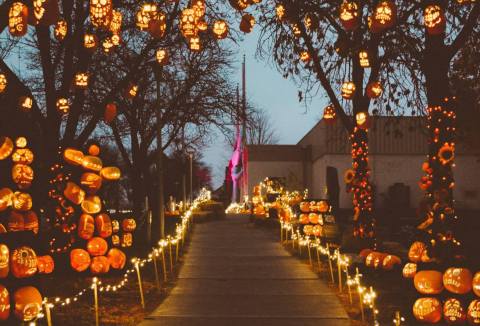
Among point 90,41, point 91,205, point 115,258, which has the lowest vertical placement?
point 115,258

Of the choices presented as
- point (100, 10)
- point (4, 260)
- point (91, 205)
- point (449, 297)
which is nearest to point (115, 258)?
point (91, 205)

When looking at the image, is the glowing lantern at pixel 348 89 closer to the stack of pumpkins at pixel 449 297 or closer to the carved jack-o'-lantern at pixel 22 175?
the carved jack-o'-lantern at pixel 22 175

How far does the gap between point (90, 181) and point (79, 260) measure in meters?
1.48

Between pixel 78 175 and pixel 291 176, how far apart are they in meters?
36.1

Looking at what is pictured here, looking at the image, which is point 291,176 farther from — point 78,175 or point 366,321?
point 366,321

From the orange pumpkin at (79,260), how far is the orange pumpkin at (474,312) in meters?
7.41

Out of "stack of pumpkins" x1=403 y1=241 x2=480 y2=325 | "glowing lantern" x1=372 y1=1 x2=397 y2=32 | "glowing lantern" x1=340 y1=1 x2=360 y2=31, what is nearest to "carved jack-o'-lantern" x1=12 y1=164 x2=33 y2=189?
"glowing lantern" x1=340 y1=1 x2=360 y2=31

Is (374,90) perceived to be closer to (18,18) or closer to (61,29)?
(61,29)

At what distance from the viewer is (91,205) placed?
1391cm

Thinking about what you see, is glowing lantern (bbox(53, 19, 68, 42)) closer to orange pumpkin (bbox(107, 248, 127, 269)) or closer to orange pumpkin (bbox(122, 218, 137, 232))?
orange pumpkin (bbox(107, 248, 127, 269))

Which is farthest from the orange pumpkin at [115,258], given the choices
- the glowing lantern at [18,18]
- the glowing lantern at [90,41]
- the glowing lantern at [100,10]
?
the glowing lantern at [18,18]

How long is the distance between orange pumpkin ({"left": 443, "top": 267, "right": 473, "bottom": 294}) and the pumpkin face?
0.14 meters

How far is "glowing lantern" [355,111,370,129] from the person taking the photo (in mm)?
17094

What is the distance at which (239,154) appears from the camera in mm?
51750
